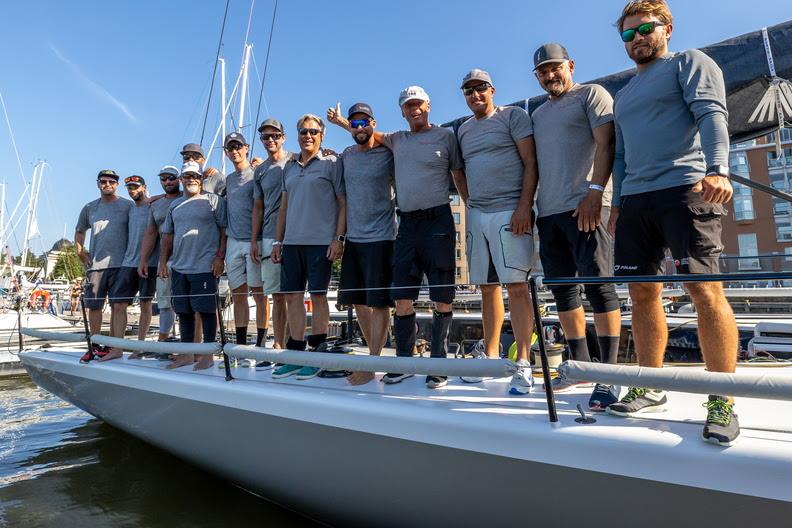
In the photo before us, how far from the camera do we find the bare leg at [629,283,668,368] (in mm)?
2189

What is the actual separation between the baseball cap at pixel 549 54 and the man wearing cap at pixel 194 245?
2808 millimetres

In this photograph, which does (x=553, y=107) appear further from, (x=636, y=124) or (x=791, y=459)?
(x=791, y=459)

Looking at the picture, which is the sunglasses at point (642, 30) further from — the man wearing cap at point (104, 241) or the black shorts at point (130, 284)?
the man wearing cap at point (104, 241)

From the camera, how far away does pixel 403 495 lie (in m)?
2.32

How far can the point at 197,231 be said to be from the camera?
4234 millimetres

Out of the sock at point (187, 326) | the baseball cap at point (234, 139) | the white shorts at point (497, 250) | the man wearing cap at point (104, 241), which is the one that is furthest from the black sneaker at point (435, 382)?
the man wearing cap at point (104, 241)

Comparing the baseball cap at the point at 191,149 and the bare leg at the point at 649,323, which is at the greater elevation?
the baseball cap at the point at 191,149

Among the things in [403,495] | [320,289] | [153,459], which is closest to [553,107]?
[320,289]

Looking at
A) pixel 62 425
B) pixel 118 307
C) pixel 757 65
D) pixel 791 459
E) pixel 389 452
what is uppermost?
pixel 757 65

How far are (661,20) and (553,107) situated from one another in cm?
65

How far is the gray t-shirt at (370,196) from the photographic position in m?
3.25

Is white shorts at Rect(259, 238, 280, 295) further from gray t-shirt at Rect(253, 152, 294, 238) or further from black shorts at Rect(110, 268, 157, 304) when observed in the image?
black shorts at Rect(110, 268, 157, 304)

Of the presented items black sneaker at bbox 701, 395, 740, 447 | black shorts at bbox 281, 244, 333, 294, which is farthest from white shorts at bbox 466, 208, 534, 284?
black sneaker at bbox 701, 395, 740, 447

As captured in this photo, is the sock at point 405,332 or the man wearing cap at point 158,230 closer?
the sock at point 405,332
